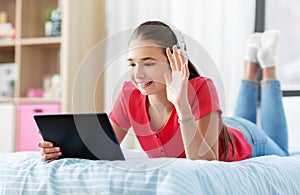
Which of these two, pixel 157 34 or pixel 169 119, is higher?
pixel 157 34

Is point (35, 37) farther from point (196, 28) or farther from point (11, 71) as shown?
point (196, 28)

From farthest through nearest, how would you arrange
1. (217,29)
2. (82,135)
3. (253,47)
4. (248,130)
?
1. (217,29)
2. (253,47)
3. (248,130)
4. (82,135)

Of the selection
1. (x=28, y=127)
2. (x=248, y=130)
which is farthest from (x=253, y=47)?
(x=28, y=127)

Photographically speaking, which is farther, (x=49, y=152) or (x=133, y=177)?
(x=49, y=152)

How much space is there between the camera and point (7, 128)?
3025mm

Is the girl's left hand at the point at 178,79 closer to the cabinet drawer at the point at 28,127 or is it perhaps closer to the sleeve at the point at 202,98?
the sleeve at the point at 202,98

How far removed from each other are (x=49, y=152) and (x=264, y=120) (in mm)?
1279

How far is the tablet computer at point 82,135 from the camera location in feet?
3.85

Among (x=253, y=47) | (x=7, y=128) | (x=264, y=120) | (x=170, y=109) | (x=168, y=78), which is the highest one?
(x=253, y=47)

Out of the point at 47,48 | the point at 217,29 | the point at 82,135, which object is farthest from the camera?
the point at 47,48

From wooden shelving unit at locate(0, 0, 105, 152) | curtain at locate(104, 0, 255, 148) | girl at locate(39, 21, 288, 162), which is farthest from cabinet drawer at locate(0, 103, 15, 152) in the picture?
girl at locate(39, 21, 288, 162)

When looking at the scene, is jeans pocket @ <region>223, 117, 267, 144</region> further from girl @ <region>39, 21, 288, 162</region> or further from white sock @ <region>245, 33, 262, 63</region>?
white sock @ <region>245, 33, 262, 63</region>

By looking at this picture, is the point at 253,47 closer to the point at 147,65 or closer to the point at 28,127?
the point at 147,65

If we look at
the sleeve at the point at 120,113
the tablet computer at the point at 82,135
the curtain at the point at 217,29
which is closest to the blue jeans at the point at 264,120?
the curtain at the point at 217,29
